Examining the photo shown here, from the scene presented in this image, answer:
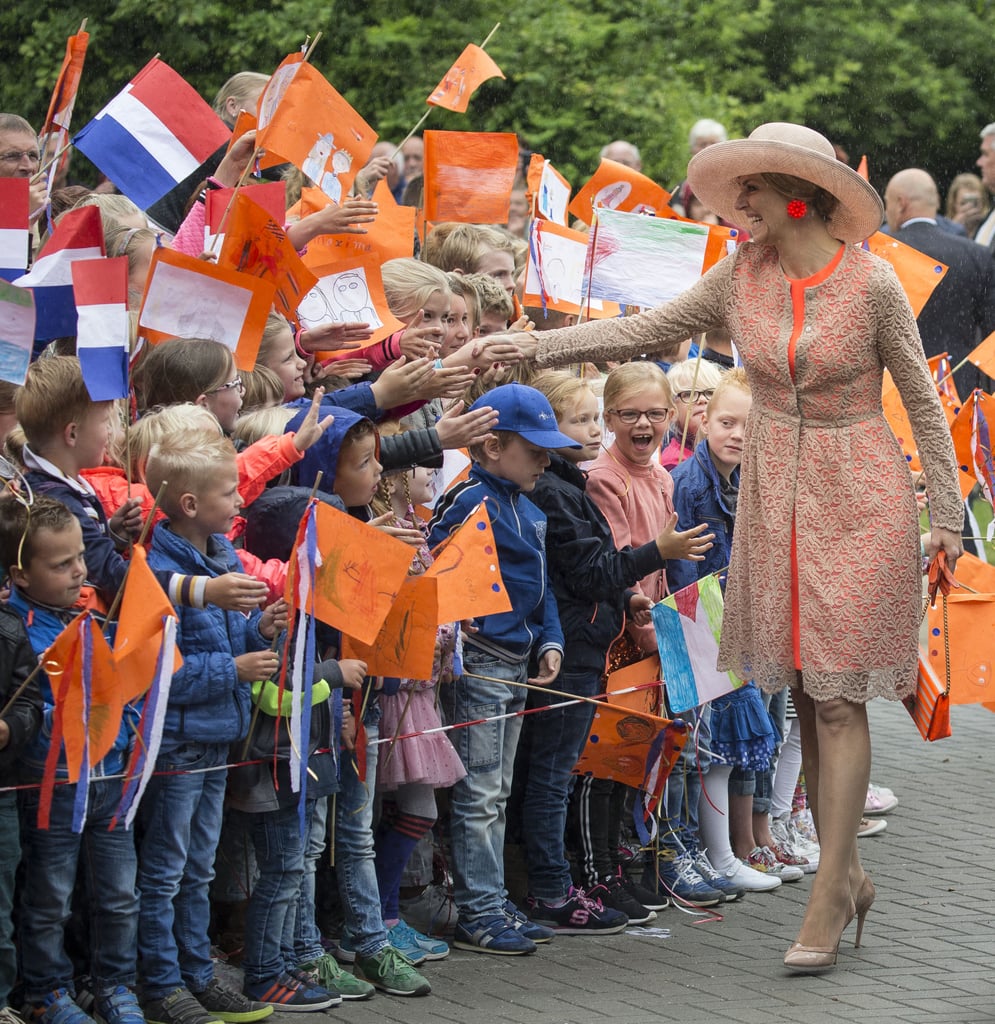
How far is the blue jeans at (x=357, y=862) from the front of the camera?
203 inches

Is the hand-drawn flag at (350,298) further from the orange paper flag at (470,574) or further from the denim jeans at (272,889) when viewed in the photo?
the denim jeans at (272,889)

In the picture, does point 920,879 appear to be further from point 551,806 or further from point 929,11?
point 929,11

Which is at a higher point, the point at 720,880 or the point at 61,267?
the point at 61,267

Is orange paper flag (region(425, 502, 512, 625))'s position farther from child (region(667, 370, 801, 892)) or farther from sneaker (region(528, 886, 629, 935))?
child (region(667, 370, 801, 892))

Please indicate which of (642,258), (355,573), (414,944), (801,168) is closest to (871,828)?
(642,258)

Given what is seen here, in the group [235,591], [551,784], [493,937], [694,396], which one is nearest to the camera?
[235,591]

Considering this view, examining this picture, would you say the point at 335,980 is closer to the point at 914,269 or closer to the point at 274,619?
the point at 274,619

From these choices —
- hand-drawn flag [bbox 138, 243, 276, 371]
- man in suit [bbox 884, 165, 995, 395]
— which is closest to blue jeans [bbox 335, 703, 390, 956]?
hand-drawn flag [bbox 138, 243, 276, 371]

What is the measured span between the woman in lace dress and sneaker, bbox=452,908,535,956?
0.79 m

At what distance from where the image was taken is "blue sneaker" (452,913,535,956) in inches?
216

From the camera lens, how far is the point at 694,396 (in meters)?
7.04

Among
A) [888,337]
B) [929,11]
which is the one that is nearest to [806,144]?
[888,337]

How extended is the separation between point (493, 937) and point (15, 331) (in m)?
2.23

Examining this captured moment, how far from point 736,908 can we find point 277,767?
190 cm
